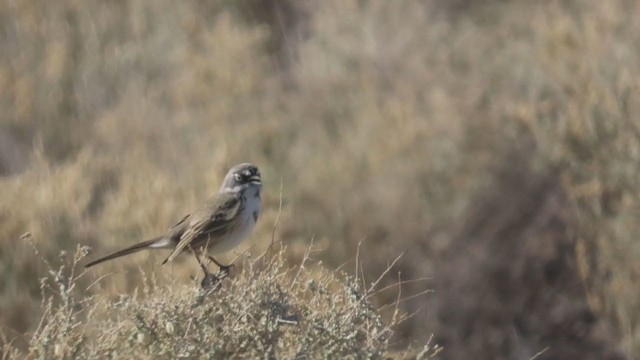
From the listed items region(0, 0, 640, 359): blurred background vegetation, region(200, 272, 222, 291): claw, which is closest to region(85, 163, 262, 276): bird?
region(200, 272, 222, 291): claw

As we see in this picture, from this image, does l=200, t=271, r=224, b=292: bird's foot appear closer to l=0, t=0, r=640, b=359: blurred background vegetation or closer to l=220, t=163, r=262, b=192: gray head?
l=220, t=163, r=262, b=192: gray head

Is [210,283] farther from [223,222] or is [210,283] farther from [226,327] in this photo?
[223,222]

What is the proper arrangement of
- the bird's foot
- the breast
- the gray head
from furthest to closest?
the gray head < the breast < the bird's foot

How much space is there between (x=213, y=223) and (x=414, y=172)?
521cm

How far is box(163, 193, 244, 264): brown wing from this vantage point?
30.6 feet

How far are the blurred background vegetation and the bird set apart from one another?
1.83 m

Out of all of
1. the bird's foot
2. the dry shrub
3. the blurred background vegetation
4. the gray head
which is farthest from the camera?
the blurred background vegetation

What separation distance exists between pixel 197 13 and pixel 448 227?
26.5 ft

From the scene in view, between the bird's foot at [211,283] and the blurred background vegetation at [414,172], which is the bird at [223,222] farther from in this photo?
the blurred background vegetation at [414,172]

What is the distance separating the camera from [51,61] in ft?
62.0

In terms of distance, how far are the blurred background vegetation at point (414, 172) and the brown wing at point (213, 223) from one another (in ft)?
6.43

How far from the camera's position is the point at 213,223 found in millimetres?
9344

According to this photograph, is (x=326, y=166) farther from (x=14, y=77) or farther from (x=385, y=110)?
(x=14, y=77)

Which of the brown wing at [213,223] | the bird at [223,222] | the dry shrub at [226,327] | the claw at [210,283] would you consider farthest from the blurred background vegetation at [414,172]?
the dry shrub at [226,327]
